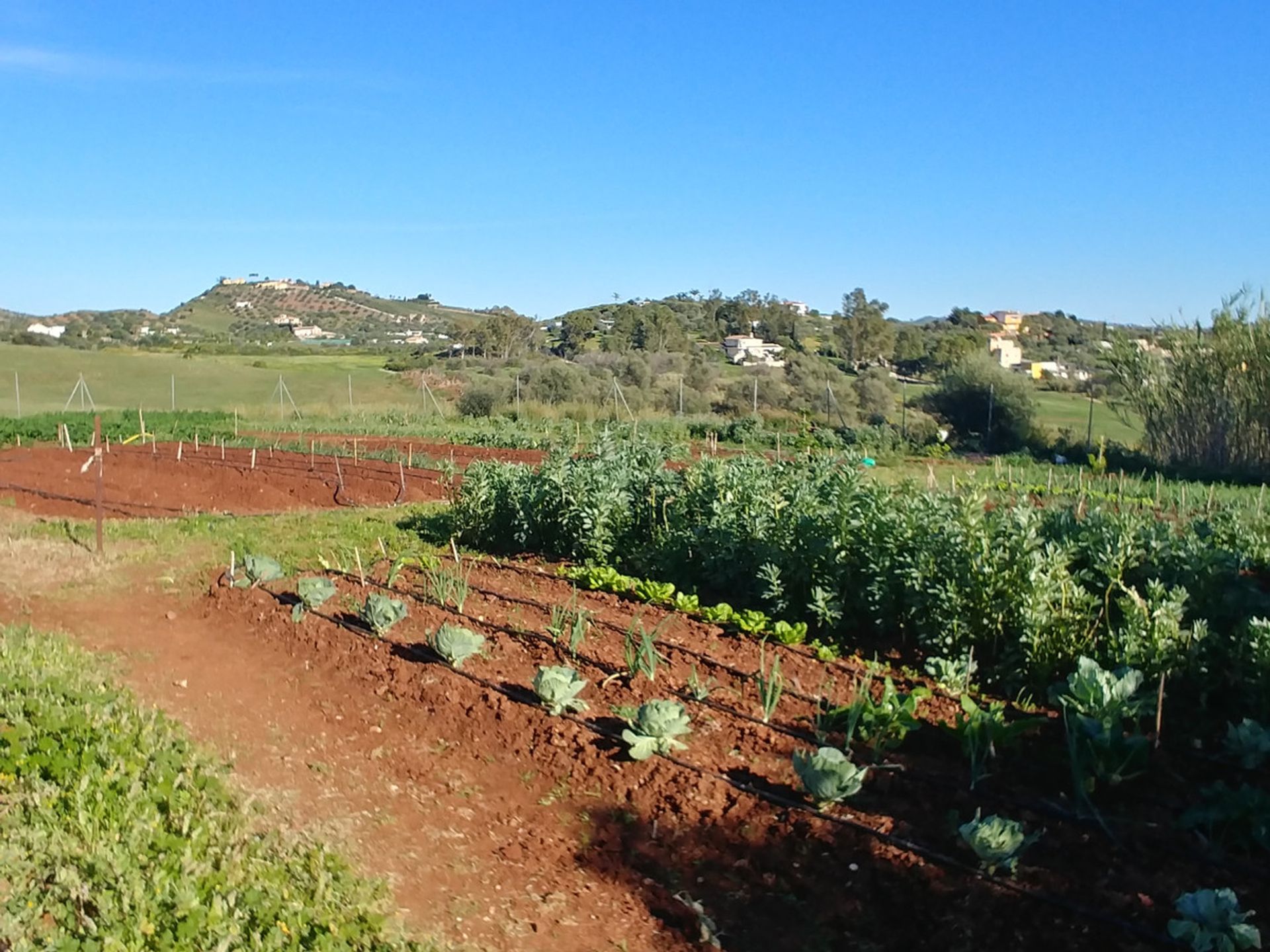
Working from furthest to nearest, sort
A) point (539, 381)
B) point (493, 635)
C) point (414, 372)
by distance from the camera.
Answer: point (414, 372) → point (539, 381) → point (493, 635)

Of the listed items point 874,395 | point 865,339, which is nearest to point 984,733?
point 874,395

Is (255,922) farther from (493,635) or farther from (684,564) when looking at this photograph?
(684,564)

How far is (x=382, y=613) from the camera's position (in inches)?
266

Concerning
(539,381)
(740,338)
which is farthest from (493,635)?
(740,338)

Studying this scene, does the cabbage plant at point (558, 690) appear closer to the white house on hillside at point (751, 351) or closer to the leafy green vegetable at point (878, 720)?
the leafy green vegetable at point (878, 720)

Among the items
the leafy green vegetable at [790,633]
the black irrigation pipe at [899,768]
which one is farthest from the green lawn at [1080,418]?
the black irrigation pipe at [899,768]

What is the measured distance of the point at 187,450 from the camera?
62.5 feet

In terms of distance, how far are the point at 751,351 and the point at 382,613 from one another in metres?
49.2

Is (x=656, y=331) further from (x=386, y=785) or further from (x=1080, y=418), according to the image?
(x=386, y=785)

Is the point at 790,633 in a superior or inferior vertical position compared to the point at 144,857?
superior

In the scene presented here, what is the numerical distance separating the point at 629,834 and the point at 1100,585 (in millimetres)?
3439

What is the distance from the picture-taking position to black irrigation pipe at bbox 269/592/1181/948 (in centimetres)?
356

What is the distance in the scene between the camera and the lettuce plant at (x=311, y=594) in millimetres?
7328

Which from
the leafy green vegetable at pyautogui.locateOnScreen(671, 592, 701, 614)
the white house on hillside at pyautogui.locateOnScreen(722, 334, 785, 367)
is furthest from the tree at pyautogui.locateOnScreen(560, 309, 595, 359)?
the leafy green vegetable at pyautogui.locateOnScreen(671, 592, 701, 614)
